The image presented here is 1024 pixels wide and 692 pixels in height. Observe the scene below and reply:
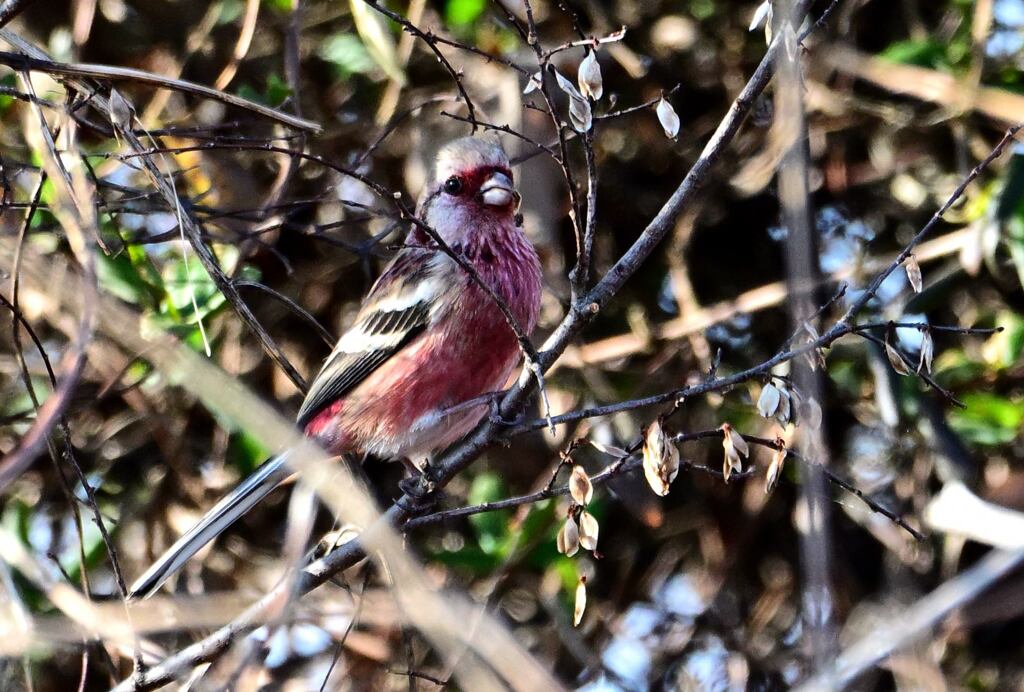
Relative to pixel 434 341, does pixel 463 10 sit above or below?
above

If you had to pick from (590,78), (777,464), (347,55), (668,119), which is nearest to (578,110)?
(590,78)

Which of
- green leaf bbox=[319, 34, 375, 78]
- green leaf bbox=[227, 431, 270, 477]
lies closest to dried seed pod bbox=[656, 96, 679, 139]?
green leaf bbox=[227, 431, 270, 477]

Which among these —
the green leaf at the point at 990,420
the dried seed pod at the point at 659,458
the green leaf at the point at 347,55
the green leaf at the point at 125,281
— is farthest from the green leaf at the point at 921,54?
the green leaf at the point at 125,281

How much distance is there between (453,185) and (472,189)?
3.2 inches

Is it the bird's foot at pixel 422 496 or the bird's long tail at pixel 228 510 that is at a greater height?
the bird's long tail at pixel 228 510

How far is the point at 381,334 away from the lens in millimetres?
4496

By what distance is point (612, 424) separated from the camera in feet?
16.5

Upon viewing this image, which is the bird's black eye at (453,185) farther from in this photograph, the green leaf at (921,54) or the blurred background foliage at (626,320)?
the green leaf at (921,54)

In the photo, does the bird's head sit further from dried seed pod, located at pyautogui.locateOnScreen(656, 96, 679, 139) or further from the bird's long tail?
dried seed pod, located at pyautogui.locateOnScreen(656, 96, 679, 139)

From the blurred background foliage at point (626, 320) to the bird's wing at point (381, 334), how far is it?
314 mm

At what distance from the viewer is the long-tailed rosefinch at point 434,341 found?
13.9 feet

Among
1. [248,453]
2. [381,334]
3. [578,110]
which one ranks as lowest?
[248,453]

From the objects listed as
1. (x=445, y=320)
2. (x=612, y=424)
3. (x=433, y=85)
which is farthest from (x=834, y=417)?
(x=433, y=85)

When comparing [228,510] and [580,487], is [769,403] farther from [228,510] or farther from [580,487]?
[228,510]
